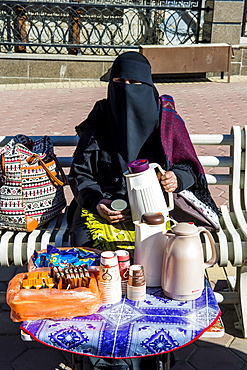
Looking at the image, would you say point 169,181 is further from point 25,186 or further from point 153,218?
point 25,186

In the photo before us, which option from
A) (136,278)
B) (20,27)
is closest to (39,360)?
(136,278)

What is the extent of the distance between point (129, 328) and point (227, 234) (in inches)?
45.0

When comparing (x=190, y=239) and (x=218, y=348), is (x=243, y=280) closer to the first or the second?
(x=218, y=348)

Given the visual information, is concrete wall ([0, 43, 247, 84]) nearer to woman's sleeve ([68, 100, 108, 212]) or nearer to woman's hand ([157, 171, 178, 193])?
woman's sleeve ([68, 100, 108, 212])

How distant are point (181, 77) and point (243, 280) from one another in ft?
31.0

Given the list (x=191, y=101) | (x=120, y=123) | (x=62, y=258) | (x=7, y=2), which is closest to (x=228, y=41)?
(x=191, y=101)

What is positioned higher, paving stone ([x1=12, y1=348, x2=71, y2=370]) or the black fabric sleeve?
the black fabric sleeve

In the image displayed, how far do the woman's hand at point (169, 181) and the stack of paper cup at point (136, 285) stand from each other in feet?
2.24

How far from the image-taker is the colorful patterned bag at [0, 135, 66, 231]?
2676 mm

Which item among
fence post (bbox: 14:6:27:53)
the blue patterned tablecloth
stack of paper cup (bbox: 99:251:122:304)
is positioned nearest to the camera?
the blue patterned tablecloth

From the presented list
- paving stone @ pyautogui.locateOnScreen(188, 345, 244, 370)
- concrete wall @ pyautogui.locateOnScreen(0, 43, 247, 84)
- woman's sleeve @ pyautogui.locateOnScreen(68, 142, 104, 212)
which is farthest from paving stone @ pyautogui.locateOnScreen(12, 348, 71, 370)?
concrete wall @ pyautogui.locateOnScreen(0, 43, 247, 84)

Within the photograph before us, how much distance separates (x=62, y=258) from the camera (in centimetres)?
215

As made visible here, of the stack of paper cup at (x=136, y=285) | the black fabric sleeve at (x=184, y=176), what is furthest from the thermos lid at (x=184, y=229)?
the black fabric sleeve at (x=184, y=176)

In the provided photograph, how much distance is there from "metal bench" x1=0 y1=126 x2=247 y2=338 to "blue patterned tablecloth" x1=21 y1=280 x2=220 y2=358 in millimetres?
731
